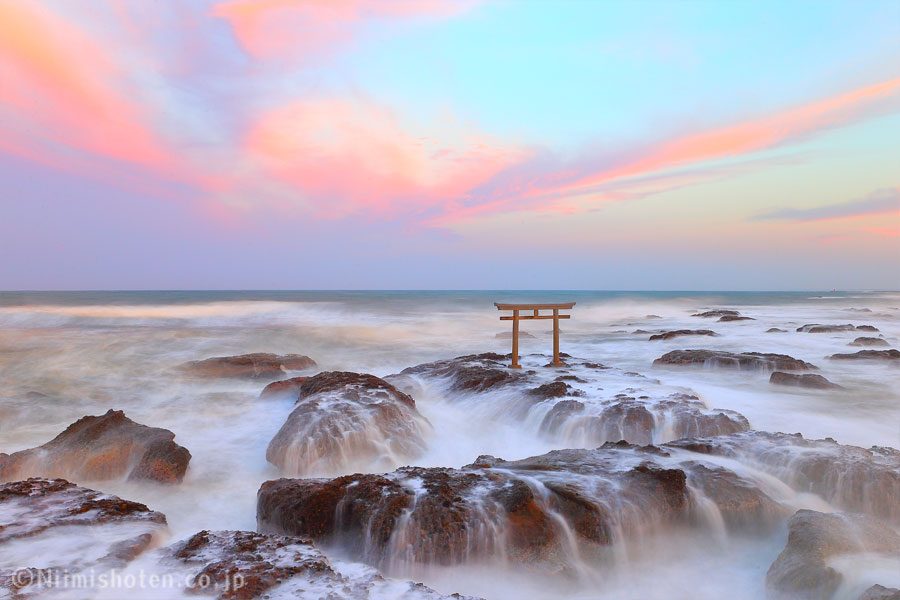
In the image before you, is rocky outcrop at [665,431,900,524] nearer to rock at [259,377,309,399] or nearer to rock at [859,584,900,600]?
rock at [859,584,900,600]

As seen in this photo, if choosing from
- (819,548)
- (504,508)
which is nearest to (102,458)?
(504,508)

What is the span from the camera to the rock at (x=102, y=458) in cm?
626

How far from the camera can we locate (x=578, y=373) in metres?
11.5

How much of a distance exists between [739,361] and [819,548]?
10.8 m

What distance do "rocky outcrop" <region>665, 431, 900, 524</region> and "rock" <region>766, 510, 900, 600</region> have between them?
0.99 metres

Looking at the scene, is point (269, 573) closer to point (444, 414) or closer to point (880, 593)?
point (880, 593)

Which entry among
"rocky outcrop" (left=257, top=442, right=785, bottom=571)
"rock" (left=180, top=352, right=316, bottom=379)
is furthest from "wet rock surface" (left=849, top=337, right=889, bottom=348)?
"rock" (left=180, top=352, right=316, bottom=379)

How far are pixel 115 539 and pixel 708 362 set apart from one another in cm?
1428

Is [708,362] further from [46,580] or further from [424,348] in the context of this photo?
[46,580]

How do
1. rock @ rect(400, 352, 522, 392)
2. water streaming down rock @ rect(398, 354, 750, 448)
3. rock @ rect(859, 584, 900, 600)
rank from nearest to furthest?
rock @ rect(859, 584, 900, 600) → water streaming down rock @ rect(398, 354, 750, 448) → rock @ rect(400, 352, 522, 392)

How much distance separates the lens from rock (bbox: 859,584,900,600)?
121 inches

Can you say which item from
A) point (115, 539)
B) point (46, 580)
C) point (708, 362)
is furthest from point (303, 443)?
point (708, 362)

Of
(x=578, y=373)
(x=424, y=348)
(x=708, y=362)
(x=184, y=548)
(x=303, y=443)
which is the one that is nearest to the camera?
(x=184, y=548)

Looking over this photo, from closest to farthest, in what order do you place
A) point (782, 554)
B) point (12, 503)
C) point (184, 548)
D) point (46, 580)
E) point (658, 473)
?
1. point (46, 580)
2. point (184, 548)
3. point (782, 554)
4. point (12, 503)
5. point (658, 473)
